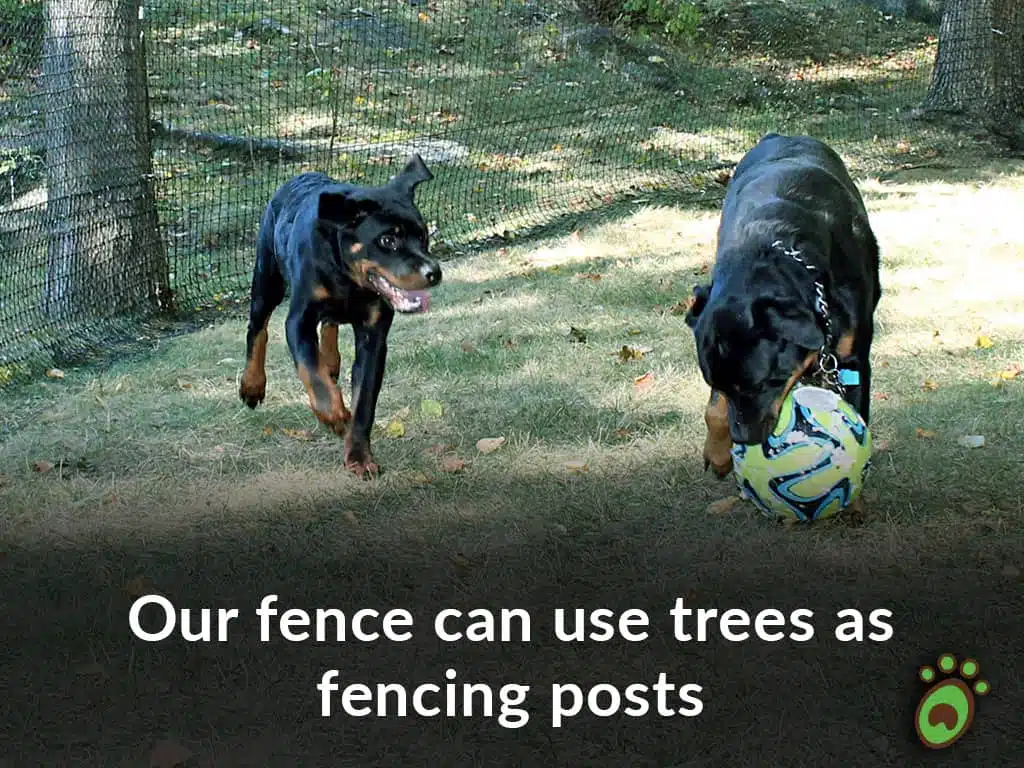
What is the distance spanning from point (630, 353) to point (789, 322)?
2554mm

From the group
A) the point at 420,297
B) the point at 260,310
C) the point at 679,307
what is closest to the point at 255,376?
the point at 260,310

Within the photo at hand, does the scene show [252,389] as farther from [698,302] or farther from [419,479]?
[698,302]

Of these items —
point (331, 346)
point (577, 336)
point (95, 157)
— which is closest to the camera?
point (331, 346)

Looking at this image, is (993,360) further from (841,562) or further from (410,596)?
(410,596)

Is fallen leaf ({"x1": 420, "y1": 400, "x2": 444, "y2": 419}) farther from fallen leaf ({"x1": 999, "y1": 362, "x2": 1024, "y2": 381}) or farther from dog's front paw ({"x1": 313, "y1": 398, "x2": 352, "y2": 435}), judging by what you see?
fallen leaf ({"x1": 999, "y1": 362, "x2": 1024, "y2": 381})

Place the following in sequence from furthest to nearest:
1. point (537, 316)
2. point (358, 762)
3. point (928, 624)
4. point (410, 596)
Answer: point (537, 316) < point (410, 596) < point (928, 624) < point (358, 762)

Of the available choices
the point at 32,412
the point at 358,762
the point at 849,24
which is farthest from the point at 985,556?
the point at 849,24

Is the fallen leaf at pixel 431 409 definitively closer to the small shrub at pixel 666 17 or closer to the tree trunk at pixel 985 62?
the tree trunk at pixel 985 62

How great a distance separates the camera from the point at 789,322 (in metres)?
4.07

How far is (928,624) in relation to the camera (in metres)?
3.93

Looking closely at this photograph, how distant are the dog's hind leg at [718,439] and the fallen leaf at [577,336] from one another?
78.8 inches

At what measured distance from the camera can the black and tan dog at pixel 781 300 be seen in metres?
4.08

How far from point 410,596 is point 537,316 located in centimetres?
356

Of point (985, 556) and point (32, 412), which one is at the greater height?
point (985, 556)
